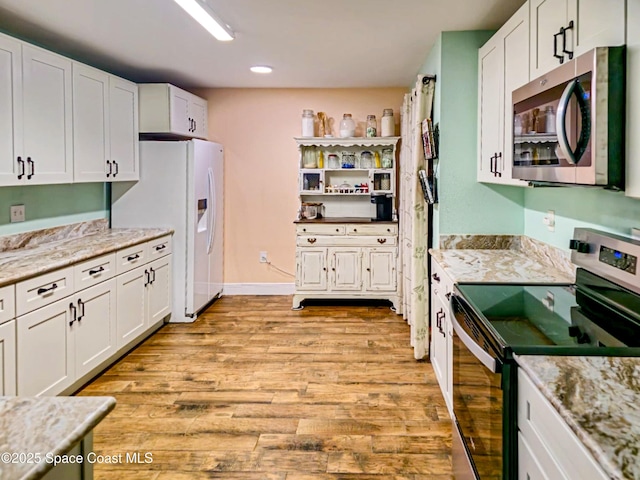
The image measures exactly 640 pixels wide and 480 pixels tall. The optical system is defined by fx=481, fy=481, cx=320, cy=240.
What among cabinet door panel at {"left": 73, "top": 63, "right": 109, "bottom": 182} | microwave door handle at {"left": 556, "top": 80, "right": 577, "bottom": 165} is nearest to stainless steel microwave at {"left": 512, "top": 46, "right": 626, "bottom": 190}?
microwave door handle at {"left": 556, "top": 80, "right": 577, "bottom": 165}

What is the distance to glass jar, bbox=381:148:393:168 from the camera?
5281 millimetres

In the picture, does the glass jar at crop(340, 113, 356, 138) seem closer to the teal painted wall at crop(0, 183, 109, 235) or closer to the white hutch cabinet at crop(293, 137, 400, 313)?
the white hutch cabinet at crop(293, 137, 400, 313)

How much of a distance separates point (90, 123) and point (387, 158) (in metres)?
2.99

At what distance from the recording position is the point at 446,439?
8.05ft

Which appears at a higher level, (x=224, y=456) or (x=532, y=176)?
(x=532, y=176)

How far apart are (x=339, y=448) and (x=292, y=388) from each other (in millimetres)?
764

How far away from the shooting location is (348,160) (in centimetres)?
536

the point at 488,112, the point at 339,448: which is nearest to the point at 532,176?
the point at 488,112

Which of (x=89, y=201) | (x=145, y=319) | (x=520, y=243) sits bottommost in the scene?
(x=145, y=319)

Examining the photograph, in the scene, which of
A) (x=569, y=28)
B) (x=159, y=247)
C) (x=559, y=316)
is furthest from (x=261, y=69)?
(x=559, y=316)

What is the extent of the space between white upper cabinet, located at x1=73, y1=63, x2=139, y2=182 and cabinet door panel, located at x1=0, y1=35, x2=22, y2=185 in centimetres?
57

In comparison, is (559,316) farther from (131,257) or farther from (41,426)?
(131,257)

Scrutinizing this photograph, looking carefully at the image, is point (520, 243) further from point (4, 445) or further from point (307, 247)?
point (4, 445)

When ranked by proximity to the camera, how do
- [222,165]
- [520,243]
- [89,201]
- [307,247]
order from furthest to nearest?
[222,165] < [307,247] < [89,201] < [520,243]
